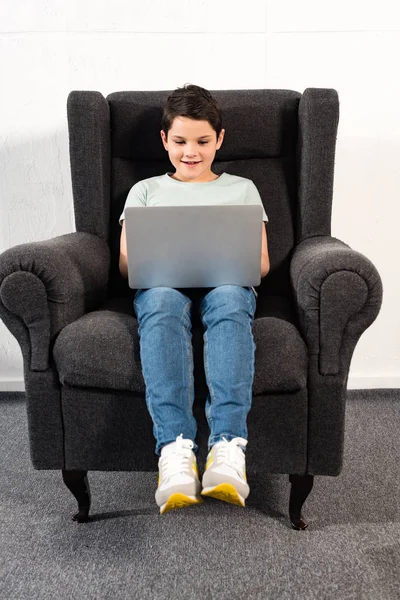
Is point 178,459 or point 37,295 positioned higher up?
point 37,295

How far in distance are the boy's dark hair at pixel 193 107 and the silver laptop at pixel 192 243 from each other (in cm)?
48

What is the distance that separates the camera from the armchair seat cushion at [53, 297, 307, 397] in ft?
4.79

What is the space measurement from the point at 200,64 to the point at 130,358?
1.27m

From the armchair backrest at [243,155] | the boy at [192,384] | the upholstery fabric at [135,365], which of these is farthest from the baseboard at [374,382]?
the boy at [192,384]

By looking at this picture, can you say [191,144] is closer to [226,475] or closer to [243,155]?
[243,155]

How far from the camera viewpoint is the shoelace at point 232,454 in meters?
1.31

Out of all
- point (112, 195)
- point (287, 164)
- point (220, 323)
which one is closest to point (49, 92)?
point (112, 195)

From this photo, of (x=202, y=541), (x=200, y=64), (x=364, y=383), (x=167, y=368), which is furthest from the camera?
(x=364, y=383)

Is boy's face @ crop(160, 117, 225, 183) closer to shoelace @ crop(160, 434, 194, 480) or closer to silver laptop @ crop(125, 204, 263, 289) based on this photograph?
silver laptop @ crop(125, 204, 263, 289)

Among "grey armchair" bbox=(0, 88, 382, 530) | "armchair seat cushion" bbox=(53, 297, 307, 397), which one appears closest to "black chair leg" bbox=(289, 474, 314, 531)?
"grey armchair" bbox=(0, 88, 382, 530)

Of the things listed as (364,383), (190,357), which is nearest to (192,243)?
(190,357)

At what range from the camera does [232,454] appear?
1324 mm

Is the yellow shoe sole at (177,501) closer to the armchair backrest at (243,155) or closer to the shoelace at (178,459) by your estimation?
the shoelace at (178,459)

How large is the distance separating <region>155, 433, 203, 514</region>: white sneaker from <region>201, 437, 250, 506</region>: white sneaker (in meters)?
0.03
